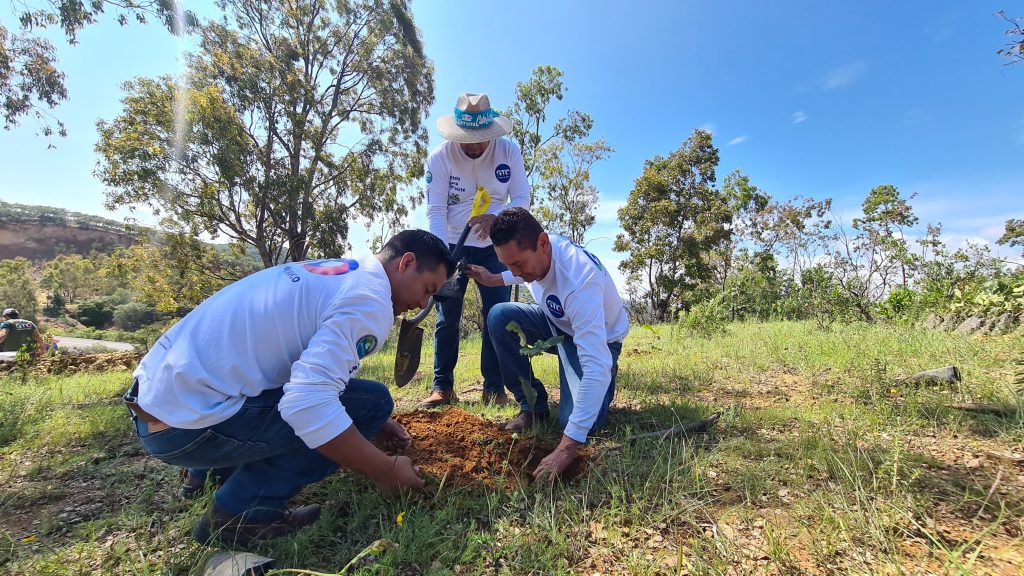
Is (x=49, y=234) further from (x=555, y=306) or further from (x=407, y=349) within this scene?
(x=555, y=306)

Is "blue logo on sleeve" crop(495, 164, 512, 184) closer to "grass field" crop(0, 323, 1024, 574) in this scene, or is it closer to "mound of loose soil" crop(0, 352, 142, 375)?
"grass field" crop(0, 323, 1024, 574)

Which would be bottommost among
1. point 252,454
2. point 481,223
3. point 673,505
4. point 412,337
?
point 673,505

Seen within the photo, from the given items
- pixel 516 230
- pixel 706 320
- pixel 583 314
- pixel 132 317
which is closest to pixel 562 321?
pixel 583 314

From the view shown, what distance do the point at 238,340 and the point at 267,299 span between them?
6.1 inches

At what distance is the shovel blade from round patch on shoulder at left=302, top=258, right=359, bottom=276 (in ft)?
3.22

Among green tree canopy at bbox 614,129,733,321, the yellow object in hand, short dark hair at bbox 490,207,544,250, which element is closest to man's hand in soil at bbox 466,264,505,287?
the yellow object in hand

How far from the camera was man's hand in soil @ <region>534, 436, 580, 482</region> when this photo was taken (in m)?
1.75

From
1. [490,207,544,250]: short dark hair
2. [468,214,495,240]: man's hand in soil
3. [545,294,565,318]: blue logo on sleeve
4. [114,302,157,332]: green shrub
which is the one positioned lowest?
[114,302,157,332]: green shrub

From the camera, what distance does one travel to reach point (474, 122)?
286cm

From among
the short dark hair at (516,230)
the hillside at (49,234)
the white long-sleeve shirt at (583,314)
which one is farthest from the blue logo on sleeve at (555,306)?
the hillside at (49,234)

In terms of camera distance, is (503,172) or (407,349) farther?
(503,172)

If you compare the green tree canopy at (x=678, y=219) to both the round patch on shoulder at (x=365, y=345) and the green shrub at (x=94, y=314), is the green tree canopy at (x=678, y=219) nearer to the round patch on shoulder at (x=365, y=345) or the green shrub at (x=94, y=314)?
the round patch on shoulder at (x=365, y=345)

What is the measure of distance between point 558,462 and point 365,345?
88 centimetres

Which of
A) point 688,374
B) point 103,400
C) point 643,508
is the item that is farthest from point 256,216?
point 643,508
